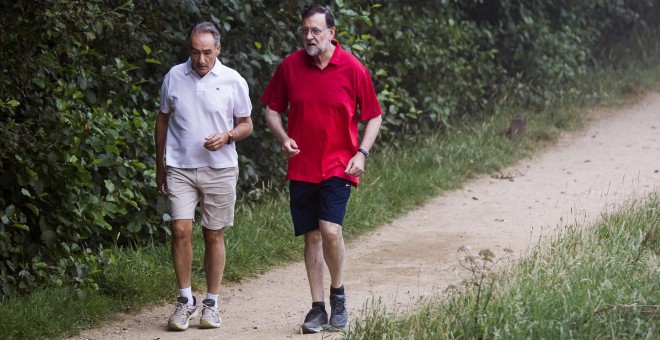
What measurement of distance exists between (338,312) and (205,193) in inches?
39.8

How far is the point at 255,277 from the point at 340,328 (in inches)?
69.4

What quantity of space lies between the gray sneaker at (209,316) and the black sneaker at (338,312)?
27.4 inches

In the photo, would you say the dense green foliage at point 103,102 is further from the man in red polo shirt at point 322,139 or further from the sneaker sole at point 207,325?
the man in red polo shirt at point 322,139

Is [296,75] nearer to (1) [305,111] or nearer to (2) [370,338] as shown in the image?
(1) [305,111]

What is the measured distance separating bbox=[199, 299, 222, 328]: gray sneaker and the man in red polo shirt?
584 millimetres

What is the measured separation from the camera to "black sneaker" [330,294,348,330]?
600 cm

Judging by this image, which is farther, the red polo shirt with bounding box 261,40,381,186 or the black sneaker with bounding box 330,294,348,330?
the black sneaker with bounding box 330,294,348,330

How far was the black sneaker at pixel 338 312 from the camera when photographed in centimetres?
600

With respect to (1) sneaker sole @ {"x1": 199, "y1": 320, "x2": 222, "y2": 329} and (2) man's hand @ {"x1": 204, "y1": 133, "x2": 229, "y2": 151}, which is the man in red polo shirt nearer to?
(2) man's hand @ {"x1": 204, "y1": 133, "x2": 229, "y2": 151}

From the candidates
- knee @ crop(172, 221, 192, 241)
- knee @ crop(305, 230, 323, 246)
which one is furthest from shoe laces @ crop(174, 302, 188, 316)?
knee @ crop(305, 230, 323, 246)

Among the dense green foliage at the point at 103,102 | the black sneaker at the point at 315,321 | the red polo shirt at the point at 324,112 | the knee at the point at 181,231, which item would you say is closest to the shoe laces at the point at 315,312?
the black sneaker at the point at 315,321

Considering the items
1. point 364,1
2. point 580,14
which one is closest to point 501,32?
point 580,14

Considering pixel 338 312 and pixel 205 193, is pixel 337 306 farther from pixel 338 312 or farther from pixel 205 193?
pixel 205 193

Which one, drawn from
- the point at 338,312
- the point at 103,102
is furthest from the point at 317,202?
the point at 103,102
